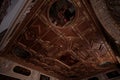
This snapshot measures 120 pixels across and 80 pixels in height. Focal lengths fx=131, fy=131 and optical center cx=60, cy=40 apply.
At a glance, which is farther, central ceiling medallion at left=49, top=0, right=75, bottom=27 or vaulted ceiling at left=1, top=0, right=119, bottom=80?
vaulted ceiling at left=1, top=0, right=119, bottom=80

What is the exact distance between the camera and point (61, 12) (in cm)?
624

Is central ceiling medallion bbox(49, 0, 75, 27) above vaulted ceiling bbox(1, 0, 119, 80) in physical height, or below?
above

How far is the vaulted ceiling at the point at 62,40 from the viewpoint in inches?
243

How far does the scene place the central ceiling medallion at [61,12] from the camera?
5.95m

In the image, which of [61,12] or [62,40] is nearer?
[61,12]

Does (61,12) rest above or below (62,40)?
above

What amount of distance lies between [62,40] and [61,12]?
2090mm

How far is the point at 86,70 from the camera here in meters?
11.9

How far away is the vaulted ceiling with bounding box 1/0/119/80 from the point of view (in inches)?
243

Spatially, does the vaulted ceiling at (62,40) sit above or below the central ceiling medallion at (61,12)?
below

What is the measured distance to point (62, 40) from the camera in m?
7.84

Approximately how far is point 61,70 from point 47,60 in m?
2.59

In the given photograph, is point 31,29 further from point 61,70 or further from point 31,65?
point 61,70

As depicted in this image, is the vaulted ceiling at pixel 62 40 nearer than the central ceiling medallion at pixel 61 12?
No
